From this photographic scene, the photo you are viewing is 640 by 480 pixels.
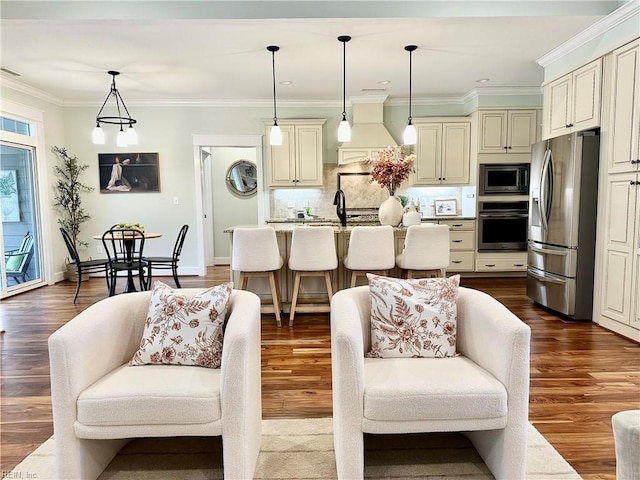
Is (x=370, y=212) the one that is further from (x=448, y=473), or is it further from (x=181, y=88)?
(x=448, y=473)

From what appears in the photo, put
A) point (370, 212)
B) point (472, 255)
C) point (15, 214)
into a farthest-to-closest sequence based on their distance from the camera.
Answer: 1. point (370, 212)
2. point (472, 255)
3. point (15, 214)

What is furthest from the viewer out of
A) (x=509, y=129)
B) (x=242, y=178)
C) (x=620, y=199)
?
(x=242, y=178)

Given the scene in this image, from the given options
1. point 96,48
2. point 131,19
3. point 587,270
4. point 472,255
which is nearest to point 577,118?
point 587,270

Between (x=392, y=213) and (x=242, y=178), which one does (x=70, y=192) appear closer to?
(x=242, y=178)

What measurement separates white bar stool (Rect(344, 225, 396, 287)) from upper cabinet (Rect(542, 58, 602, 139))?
2095mm

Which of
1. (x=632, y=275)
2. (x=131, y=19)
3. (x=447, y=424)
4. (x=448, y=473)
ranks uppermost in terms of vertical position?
(x=131, y=19)

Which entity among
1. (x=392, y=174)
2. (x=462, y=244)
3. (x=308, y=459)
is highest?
(x=392, y=174)

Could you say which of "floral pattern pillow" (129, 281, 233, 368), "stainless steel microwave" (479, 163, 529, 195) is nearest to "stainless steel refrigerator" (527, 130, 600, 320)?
"stainless steel microwave" (479, 163, 529, 195)

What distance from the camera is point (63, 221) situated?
6.17m

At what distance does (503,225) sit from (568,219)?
213 centimetres

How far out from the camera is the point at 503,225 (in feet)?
19.7

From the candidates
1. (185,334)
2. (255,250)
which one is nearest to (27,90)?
(255,250)

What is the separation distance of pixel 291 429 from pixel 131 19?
324cm

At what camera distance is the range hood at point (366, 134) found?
6.20 meters
